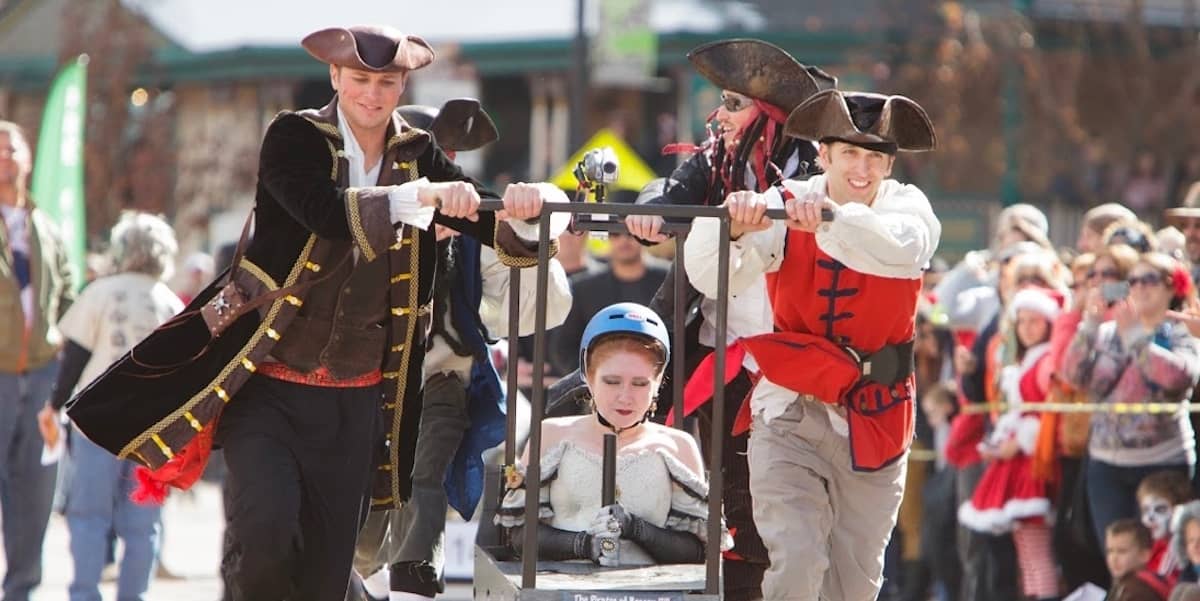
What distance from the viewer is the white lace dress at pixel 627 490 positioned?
6.25 m

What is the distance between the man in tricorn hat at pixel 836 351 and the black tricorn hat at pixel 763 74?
1.86 feet

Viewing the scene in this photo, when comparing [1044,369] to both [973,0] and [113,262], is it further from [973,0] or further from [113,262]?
[973,0]

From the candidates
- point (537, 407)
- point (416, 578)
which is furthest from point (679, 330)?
point (416, 578)

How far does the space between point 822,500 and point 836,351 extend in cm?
48

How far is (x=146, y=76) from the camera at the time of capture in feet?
114

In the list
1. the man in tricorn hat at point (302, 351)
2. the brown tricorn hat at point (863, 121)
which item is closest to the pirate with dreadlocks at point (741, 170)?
the brown tricorn hat at point (863, 121)

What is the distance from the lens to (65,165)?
14.3 meters

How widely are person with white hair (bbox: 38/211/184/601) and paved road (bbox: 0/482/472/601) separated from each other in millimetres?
332

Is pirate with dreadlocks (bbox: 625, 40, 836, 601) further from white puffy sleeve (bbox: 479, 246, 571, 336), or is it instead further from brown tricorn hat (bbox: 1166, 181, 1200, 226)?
brown tricorn hat (bbox: 1166, 181, 1200, 226)

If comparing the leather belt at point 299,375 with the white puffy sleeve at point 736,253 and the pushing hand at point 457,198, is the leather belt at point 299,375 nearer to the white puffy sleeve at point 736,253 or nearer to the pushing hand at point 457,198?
the pushing hand at point 457,198

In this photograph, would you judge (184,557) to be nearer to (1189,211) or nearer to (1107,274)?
(1107,274)

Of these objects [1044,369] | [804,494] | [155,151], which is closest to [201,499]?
[1044,369]

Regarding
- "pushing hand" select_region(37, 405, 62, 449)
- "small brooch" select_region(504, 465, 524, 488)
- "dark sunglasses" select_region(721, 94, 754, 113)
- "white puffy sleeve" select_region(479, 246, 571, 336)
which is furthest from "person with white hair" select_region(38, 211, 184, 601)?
"small brooch" select_region(504, 465, 524, 488)

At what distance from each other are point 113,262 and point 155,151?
23.2 meters
